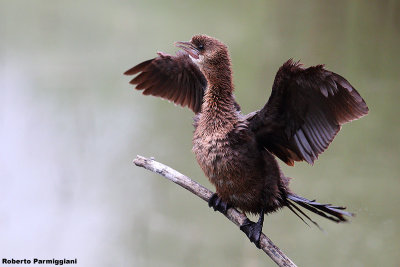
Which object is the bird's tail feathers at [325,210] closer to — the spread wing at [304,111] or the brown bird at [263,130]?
the brown bird at [263,130]

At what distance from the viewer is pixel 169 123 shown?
2920 millimetres

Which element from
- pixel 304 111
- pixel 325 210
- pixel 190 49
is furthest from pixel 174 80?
pixel 325 210

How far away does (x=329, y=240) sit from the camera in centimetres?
264

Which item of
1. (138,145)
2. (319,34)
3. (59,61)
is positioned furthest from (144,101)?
(319,34)

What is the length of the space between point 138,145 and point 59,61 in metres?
0.69

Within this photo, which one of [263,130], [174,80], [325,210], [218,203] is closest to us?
[325,210]

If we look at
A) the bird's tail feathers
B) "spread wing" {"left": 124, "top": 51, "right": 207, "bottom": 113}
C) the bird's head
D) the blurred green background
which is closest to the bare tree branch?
the bird's tail feathers

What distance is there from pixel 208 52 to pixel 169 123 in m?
1.39

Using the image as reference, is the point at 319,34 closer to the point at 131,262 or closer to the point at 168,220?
the point at 168,220

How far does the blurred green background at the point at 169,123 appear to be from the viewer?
267 cm

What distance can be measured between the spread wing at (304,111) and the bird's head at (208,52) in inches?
7.8

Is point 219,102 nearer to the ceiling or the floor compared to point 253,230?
nearer to the ceiling

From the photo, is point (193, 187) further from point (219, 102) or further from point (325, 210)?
Answer: point (325, 210)

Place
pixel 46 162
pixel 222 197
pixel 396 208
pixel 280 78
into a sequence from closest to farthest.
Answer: pixel 280 78 → pixel 222 197 → pixel 396 208 → pixel 46 162
